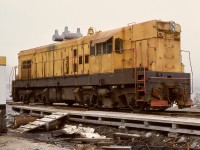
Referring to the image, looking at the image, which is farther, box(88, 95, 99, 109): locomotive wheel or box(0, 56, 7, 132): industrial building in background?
box(88, 95, 99, 109): locomotive wheel

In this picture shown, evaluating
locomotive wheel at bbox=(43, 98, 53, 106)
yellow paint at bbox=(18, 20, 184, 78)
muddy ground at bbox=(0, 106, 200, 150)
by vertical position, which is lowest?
muddy ground at bbox=(0, 106, 200, 150)

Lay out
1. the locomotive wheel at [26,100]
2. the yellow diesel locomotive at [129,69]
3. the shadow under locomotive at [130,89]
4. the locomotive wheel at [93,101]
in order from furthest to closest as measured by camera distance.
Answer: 1. the locomotive wheel at [26,100]
2. the locomotive wheel at [93,101]
3. the yellow diesel locomotive at [129,69]
4. the shadow under locomotive at [130,89]

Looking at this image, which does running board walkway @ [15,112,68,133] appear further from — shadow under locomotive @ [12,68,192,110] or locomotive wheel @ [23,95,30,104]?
locomotive wheel @ [23,95,30,104]

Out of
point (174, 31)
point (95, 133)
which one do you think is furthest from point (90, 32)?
point (95, 133)

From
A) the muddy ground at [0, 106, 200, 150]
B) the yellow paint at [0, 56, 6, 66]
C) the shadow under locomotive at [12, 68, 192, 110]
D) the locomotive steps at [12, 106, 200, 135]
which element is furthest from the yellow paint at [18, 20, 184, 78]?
the yellow paint at [0, 56, 6, 66]

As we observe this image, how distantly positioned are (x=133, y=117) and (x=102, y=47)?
510 cm

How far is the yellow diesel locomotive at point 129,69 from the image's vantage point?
525 inches

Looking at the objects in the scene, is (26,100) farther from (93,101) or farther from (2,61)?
(2,61)

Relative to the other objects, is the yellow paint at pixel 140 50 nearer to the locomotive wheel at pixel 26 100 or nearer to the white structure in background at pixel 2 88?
the white structure in background at pixel 2 88

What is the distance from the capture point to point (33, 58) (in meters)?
21.5

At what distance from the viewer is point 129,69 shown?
13.6 metres

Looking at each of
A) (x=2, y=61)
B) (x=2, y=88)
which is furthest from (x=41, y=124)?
(x=2, y=61)

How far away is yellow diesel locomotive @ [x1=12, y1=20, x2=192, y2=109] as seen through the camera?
13.3 metres

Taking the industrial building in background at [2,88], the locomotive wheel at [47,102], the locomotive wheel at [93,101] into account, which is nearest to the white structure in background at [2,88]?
the industrial building in background at [2,88]
